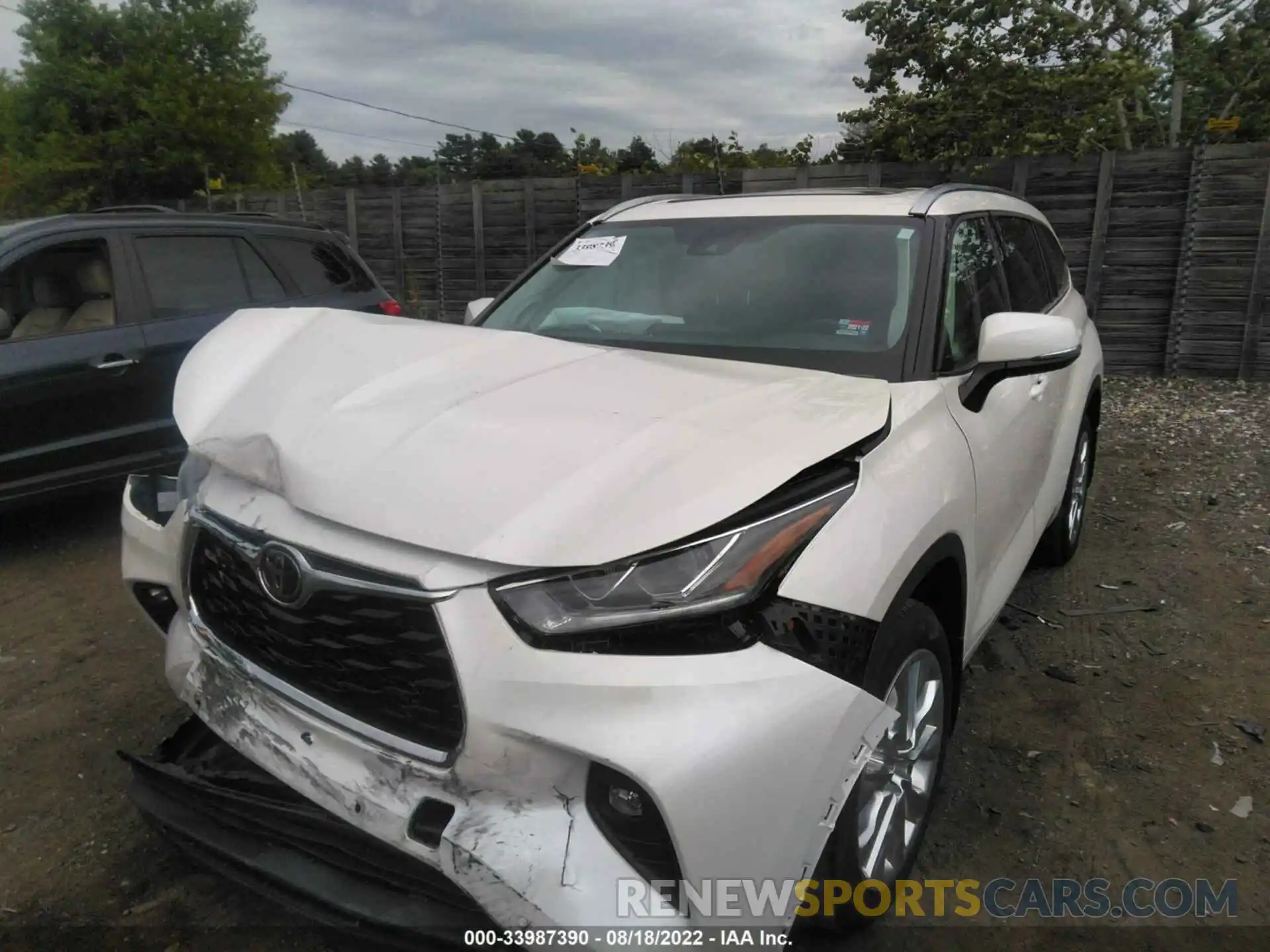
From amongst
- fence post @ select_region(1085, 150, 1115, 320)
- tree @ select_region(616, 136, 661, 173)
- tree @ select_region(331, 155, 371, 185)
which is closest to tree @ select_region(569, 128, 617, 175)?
tree @ select_region(616, 136, 661, 173)

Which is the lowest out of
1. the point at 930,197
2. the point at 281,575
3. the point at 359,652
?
the point at 359,652

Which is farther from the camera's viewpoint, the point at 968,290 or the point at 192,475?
the point at 968,290

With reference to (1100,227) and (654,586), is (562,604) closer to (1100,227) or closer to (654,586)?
(654,586)

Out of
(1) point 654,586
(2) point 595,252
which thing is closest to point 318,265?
(2) point 595,252

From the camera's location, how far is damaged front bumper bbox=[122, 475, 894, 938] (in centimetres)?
147

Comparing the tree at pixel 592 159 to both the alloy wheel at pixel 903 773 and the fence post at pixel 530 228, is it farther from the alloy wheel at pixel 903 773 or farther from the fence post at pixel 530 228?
the alloy wheel at pixel 903 773

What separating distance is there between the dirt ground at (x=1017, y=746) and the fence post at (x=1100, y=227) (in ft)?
14.6

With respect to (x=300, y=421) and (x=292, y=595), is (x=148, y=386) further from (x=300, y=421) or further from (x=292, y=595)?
(x=292, y=595)

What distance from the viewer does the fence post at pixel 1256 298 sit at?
8047 millimetres

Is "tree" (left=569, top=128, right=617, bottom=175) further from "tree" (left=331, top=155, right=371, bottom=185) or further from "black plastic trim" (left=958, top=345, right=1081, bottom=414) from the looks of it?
"tree" (left=331, top=155, right=371, bottom=185)

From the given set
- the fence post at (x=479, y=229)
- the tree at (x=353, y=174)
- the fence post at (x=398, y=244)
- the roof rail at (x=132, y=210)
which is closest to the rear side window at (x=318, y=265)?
the roof rail at (x=132, y=210)

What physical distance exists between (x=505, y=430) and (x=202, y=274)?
412 cm

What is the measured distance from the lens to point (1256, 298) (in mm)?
8242

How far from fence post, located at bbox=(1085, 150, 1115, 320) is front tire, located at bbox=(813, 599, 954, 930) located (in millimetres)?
7460
